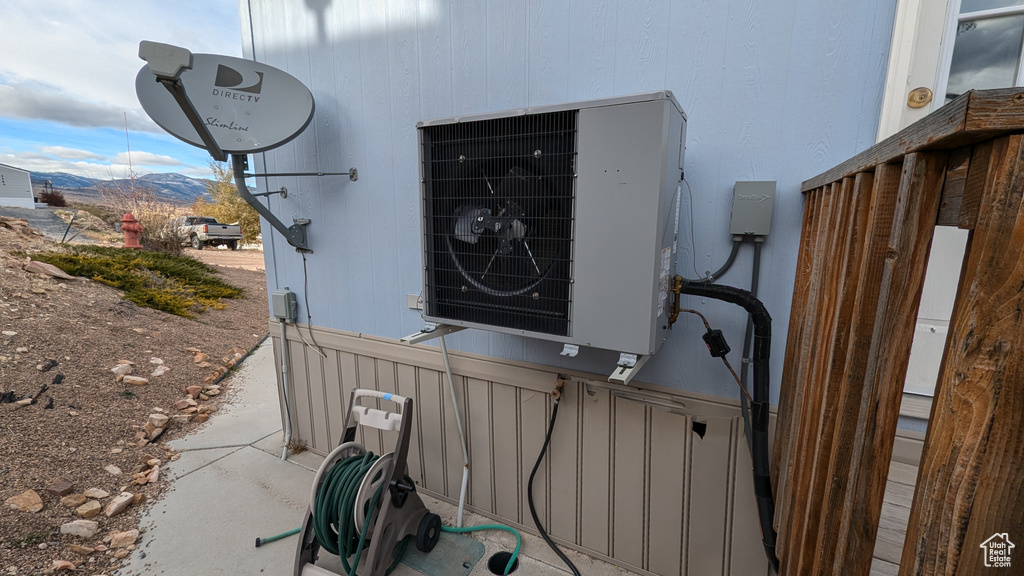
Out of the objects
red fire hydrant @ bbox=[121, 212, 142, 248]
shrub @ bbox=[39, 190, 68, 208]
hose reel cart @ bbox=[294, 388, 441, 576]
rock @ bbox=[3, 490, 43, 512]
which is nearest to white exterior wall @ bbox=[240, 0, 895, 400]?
hose reel cart @ bbox=[294, 388, 441, 576]

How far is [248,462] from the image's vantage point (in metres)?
2.58

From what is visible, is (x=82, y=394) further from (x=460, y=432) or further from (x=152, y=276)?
(x=152, y=276)

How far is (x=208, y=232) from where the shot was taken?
38.8ft

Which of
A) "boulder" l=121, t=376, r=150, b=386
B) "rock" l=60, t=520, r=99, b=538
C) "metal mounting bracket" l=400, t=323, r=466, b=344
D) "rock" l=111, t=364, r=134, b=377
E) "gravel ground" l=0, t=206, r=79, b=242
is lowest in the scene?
"rock" l=60, t=520, r=99, b=538

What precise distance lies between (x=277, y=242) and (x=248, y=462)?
1.34 metres

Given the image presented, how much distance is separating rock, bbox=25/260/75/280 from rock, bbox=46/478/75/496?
13.9 feet

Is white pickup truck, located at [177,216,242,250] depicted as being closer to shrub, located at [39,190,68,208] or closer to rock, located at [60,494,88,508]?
shrub, located at [39,190,68,208]

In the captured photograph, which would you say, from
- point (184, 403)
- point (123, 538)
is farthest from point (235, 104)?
point (184, 403)

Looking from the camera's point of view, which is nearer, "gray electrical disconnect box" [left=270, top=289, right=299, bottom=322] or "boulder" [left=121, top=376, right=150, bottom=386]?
"gray electrical disconnect box" [left=270, top=289, right=299, bottom=322]

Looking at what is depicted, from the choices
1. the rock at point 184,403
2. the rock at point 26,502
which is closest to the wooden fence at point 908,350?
the rock at point 26,502

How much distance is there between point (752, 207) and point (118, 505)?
10.3ft

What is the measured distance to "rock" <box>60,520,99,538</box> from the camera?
77.2 inches

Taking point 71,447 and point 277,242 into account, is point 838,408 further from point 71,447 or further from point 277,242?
point 71,447

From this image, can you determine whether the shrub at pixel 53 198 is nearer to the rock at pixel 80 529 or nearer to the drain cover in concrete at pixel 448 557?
the rock at pixel 80 529
